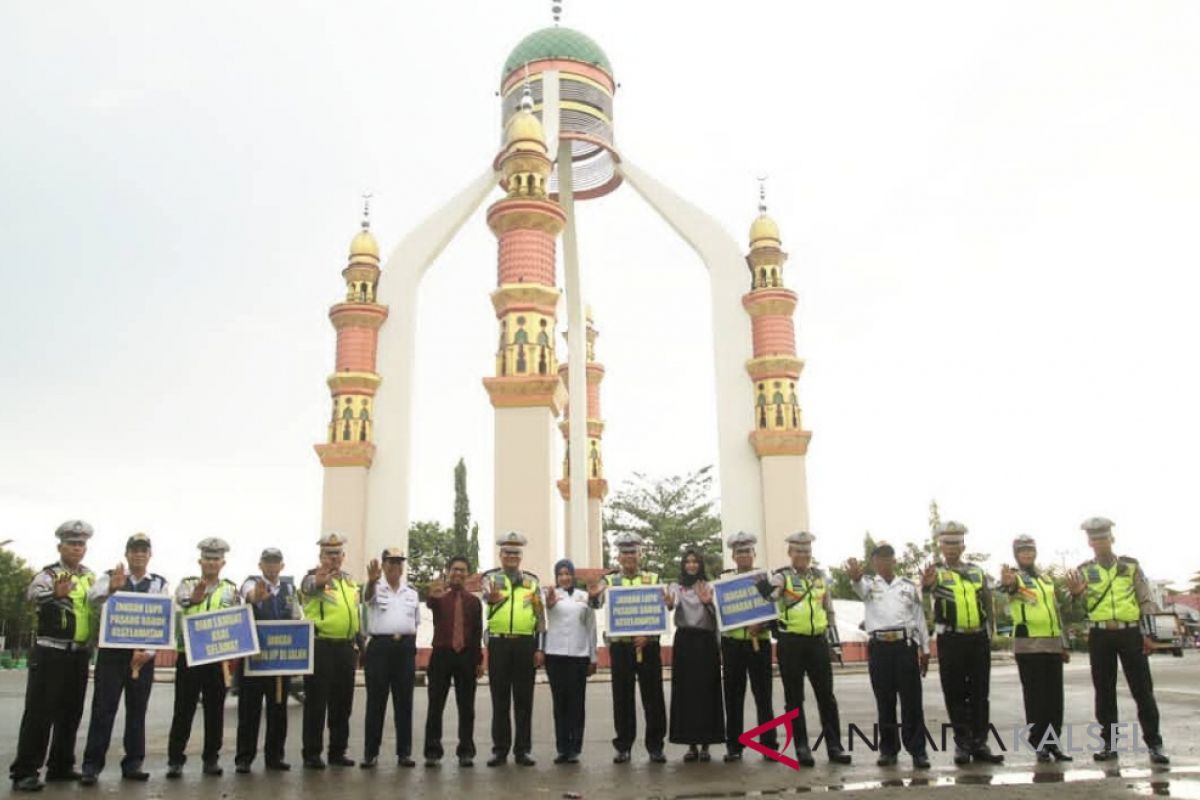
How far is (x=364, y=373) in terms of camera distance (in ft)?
77.5

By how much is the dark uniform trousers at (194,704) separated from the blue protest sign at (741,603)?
11.4 feet

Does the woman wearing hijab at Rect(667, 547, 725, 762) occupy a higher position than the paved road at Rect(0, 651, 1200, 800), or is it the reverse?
the woman wearing hijab at Rect(667, 547, 725, 762)

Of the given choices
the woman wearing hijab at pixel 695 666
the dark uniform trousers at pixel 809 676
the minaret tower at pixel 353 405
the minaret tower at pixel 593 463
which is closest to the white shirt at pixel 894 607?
the dark uniform trousers at pixel 809 676

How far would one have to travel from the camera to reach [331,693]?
6789 millimetres

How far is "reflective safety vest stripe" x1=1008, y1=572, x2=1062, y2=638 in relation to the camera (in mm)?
6641

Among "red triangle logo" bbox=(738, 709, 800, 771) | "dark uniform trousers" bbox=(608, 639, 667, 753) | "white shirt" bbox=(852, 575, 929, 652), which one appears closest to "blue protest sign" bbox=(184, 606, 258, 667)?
"dark uniform trousers" bbox=(608, 639, 667, 753)

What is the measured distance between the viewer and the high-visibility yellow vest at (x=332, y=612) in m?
6.82

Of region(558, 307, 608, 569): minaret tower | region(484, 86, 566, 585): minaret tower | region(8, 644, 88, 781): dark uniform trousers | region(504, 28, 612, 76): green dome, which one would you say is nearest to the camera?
region(8, 644, 88, 781): dark uniform trousers

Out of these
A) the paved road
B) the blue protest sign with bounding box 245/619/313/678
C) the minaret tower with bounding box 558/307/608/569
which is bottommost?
the paved road

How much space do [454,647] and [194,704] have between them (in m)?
1.80

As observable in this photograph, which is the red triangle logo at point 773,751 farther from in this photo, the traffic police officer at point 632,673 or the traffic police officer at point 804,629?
the traffic police officer at point 632,673

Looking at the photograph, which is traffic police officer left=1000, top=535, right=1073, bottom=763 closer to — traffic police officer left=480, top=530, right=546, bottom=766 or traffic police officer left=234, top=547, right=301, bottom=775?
traffic police officer left=480, top=530, right=546, bottom=766

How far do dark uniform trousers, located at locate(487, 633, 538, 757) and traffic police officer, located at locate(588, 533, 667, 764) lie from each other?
608mm

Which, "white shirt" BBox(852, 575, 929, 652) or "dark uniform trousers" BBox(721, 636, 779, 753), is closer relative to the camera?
"white shirt" BBox(852, 575, 929, 652)
